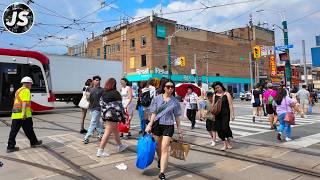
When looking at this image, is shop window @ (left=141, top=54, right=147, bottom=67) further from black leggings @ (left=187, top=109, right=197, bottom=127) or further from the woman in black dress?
the woman in black dress

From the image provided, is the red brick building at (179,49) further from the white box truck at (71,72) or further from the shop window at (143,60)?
the white box truck at (71,72)

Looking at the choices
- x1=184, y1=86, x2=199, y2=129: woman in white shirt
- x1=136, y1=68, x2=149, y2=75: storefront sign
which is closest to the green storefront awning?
x1=136, y1=68, x2=149, y2=75: storefront sign

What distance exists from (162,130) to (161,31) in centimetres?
4657

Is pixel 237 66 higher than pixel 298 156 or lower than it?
higher

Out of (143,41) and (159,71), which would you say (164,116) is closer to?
(159,71)

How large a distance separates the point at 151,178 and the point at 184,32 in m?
51.8

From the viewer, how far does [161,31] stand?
52.1m

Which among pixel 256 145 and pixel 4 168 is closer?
pixel 4 168

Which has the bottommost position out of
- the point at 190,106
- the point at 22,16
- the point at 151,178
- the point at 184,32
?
the point at 151,178

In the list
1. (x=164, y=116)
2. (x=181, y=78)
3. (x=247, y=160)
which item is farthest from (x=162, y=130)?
(x=181, y=78)

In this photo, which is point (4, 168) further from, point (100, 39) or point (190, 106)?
point (100, 39)

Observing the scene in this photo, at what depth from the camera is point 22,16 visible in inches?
732

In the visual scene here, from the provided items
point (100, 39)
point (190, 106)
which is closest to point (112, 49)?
point (100, 39)

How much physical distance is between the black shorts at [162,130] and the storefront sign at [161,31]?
45.9 m
